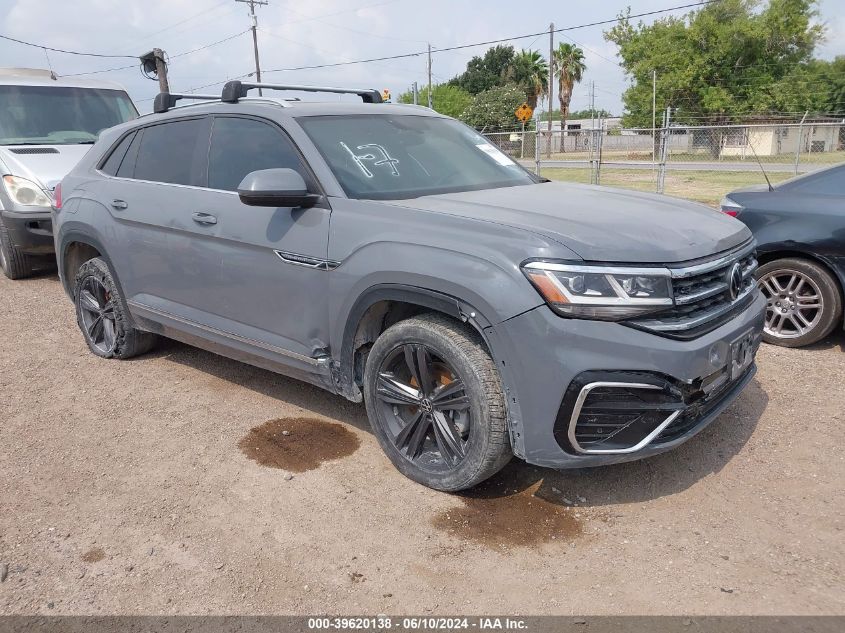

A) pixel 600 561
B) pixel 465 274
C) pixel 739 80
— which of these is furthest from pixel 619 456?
pixel 739 80

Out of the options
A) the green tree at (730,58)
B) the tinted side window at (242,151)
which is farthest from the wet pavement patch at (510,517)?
the green tree at (730,58)

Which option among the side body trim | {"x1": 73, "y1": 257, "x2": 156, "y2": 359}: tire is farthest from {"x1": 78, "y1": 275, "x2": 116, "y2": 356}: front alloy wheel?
the side body trim

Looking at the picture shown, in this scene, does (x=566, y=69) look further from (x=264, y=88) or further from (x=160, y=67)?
(x=264, y=88)

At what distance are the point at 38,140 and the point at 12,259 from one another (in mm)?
1509

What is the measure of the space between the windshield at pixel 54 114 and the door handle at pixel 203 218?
19.1ft

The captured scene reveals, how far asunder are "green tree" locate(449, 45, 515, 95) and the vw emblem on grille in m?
77.4

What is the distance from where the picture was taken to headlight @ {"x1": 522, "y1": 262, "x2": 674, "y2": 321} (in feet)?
9.14

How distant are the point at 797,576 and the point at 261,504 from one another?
2.31 meters

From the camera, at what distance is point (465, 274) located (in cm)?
297

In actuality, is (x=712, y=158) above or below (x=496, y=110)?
below

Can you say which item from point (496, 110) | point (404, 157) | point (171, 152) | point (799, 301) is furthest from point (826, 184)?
point (496, 110)

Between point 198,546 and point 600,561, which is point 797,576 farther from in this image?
point 198,546

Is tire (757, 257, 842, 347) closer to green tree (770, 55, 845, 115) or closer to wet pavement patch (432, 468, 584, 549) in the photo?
wet pavement patch (432, 468, 584, 549)

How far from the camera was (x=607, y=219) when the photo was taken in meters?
3.21
